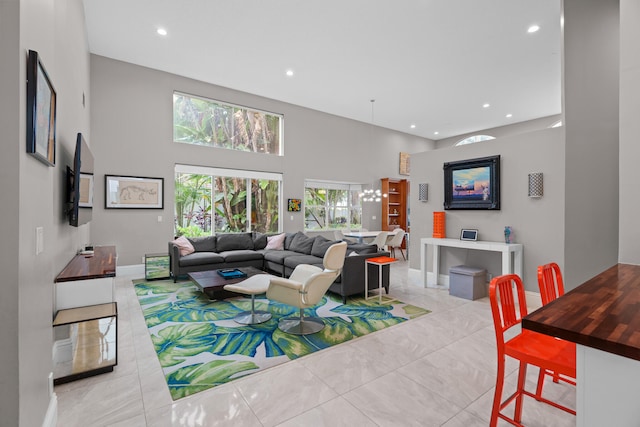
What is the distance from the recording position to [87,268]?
115 inches

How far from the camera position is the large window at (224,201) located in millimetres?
6980

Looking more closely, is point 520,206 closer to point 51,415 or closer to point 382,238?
point 382,238

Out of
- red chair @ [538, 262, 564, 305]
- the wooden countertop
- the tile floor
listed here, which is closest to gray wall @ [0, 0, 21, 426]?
the tile floor

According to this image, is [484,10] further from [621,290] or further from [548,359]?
[548,359]

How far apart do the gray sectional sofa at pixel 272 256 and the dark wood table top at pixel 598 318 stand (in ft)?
10.1

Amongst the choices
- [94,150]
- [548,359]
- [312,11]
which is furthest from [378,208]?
[548,359]

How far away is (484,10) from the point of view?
14.5ft

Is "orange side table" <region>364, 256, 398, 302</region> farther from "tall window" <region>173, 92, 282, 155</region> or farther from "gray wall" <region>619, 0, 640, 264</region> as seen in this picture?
"tall window" <region>173, 92, 282, 155</region>

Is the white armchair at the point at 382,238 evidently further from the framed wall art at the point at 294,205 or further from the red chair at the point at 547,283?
the red chair at the point at 547,283

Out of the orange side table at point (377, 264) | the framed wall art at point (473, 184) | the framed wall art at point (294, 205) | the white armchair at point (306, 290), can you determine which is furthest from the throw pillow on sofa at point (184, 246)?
the framed wall art at point (473, 184)

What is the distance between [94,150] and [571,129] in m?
7.57

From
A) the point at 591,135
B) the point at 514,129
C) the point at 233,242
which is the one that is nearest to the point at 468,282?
the point at 591,135

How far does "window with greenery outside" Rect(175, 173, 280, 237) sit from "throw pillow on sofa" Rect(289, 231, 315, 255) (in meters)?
1.87

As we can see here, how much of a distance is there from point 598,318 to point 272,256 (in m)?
5.42
